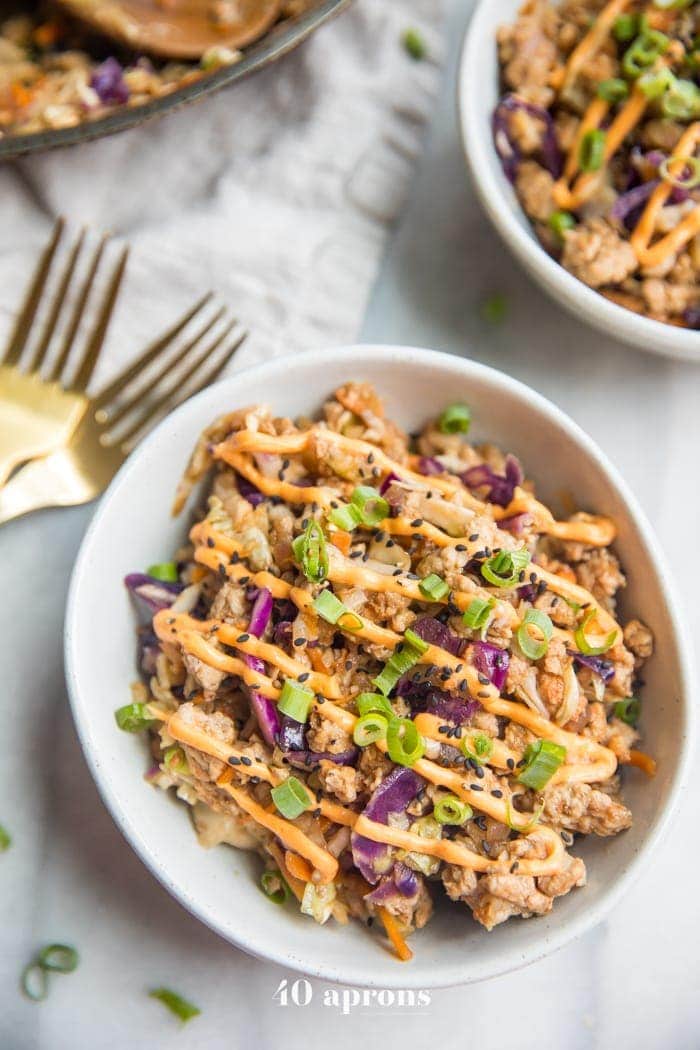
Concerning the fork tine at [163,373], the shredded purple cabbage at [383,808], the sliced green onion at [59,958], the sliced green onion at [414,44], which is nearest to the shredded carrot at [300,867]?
the shredded purple cabbage at [383,808]

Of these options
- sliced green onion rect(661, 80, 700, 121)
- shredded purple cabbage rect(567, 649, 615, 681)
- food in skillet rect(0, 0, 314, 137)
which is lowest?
shredded purple cabbage rect(567, 649, 615, 681)

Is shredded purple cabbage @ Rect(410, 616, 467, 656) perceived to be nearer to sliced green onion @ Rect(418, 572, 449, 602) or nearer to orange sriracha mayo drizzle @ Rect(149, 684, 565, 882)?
sliced green onion @ Rect(418, 572, 449, 602)

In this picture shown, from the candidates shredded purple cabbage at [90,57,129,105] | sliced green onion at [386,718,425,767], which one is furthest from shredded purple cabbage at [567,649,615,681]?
shredded purple cabbage at [90,57,129,105]

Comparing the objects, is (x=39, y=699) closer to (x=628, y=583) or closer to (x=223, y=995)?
(x=223, y=995)

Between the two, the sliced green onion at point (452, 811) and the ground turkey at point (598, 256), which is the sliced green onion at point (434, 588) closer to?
the sliced green onion at point (452, 811)

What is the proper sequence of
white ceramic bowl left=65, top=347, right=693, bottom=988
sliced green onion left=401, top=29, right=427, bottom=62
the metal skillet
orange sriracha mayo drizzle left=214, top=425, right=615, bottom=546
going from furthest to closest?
sliced green onion left=401, top=29, right=427, bottom=62 → the metal skillet → orange sriracha mayo drizzle left=214, top=425, right=615, bottom=546 → white ceramic bowl left=65, top=347, right=693, bottom=988

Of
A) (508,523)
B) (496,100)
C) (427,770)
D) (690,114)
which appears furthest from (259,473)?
(690,114)
